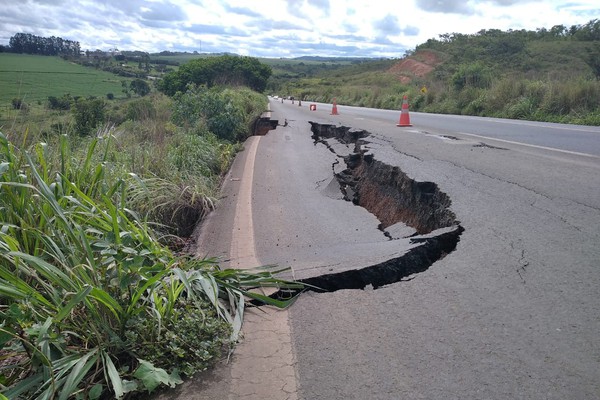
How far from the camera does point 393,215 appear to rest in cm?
604

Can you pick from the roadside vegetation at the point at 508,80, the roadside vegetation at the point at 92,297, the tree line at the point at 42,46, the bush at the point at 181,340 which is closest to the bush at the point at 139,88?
the tree line at the point at 42,46

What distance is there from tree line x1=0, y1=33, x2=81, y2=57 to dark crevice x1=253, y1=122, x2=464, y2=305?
6.39m

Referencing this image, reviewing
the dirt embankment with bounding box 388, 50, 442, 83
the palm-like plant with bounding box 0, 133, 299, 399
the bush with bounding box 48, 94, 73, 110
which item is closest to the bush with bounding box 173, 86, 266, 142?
the bush with bounding box 48, 94, 73, 110

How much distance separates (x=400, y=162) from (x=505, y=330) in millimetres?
4874

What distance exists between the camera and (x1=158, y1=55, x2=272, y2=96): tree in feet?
100

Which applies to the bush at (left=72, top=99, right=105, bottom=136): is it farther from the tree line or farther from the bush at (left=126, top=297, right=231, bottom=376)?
the bush at (left=126, top=297, right=231, bottom=376)

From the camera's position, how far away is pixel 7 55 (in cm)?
873

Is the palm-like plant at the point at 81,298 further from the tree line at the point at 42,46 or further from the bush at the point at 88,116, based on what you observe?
the tree line at the point at 42,46

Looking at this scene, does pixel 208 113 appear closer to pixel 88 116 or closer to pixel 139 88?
pixel 139 88

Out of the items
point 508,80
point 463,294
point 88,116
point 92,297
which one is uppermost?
point 508,80

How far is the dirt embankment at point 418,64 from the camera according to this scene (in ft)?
211

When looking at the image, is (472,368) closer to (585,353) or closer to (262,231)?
(585,353)

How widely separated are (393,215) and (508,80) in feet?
50.1

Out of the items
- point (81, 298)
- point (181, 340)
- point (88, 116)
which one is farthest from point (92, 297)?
point (88, 116)
